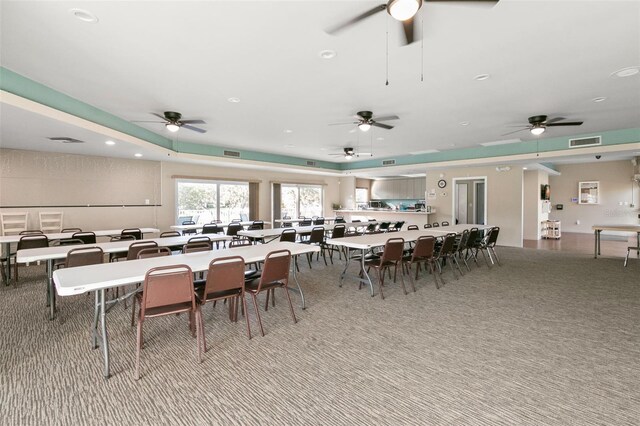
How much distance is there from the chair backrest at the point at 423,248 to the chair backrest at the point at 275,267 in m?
2.26

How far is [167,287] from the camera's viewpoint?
241 centimetres

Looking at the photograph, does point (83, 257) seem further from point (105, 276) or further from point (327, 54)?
point (327, 54)

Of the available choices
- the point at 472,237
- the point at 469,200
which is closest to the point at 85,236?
the point at 472,237

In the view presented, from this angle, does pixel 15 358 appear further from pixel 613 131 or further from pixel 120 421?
pixel 613 131

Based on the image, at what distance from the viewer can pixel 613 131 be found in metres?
6.69

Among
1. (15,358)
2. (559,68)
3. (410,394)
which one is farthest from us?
(559,68)

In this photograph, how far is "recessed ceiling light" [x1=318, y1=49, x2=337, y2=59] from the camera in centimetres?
323

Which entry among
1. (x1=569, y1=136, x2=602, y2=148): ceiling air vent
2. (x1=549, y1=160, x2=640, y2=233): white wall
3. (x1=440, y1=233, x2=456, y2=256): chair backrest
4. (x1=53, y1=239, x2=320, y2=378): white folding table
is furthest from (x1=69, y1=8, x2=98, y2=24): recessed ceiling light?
(x1=549, y1=160, x2=640, y2=233): white wall

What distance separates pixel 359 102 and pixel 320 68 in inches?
56.0

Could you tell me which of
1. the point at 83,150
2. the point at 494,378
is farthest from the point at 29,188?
the point at 494,378

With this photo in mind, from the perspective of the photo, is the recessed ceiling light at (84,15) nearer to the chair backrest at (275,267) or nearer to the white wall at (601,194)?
the chair backrest at (275,267)

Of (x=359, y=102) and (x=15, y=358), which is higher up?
(x=359, y=102)

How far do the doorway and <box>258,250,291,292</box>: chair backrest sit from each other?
851 centimetres

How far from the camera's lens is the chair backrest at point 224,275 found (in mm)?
2694
